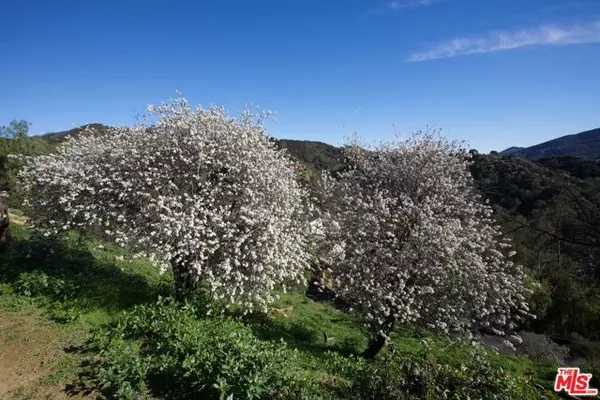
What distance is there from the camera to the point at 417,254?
13102mm

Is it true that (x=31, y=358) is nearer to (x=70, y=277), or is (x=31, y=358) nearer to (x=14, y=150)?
(x=70, y=277)

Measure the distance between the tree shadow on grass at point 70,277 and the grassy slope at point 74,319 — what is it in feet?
0.09

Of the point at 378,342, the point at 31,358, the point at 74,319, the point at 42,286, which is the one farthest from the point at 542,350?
the point at 42,286

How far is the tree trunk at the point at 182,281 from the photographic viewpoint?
40.6 ft

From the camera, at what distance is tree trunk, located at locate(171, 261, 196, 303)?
1238cm

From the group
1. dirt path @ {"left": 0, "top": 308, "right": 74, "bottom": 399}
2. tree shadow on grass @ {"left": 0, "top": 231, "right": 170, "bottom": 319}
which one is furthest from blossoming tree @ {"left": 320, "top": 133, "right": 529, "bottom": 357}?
dirt path @ {"left": 0, "top": 308, "right": 74, "bottom": 399}

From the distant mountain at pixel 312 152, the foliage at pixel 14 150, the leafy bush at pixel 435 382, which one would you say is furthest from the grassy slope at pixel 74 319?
the distant mountain at pixel 312 152

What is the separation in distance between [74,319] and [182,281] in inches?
132

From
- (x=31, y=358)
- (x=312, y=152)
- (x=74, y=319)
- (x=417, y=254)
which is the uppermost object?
(x=312, y=152)

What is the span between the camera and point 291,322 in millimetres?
15969

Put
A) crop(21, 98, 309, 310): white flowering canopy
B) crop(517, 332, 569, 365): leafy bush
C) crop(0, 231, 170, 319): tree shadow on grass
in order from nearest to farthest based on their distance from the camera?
crop(21, 98, 309, 310): white flowering canopy → crop(0, 231, 170, 319): tree shadow on grass → crop(517, 332, 569, 365): leafy bush

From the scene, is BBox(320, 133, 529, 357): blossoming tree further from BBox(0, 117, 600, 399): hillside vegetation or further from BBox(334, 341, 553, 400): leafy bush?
BBox(334, 341, 553, 400): leafy bush

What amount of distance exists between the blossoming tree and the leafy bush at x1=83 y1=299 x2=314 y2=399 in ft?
17.2

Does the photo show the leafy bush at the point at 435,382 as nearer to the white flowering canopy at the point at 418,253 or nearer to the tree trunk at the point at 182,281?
the white flowering canopy at the point at 418,253
